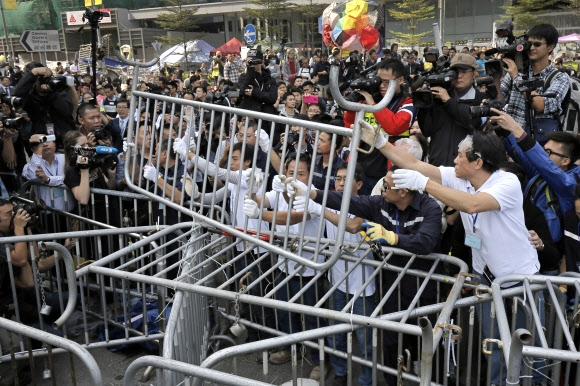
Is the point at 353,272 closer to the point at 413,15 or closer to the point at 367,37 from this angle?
the point at 367,37

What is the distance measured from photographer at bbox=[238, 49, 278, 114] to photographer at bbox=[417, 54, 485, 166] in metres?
4.10

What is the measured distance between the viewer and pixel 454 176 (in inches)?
145

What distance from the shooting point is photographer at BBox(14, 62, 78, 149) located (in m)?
6.29

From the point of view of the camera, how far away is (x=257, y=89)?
28.2 feet

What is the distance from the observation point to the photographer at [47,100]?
6.29 metres

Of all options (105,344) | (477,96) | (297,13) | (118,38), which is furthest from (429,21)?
(105,344)

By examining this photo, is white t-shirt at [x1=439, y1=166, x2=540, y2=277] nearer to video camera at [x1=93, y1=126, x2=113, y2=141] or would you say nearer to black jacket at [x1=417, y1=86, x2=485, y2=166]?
black jacket at [x1=417, y1=86, x2=485, y2=166]

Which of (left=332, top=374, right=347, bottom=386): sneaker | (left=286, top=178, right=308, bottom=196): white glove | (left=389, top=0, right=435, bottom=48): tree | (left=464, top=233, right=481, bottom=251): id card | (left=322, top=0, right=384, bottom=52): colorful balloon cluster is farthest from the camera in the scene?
(left=389, top=0, right=435, bottom=48): tree

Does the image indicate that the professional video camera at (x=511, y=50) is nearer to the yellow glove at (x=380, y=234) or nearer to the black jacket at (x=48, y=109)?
the yellow glove at (x=380, y=234)

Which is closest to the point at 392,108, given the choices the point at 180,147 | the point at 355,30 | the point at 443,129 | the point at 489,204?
the point at 443,129

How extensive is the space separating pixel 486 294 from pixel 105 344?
8.68 ft

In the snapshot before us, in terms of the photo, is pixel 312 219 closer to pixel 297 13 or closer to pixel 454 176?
pixel 454 176

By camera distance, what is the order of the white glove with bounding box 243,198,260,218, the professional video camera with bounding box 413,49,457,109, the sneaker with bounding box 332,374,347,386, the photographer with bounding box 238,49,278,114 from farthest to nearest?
the photographer with bounding box 238,49,278,114
the professional video camera with bounding box 413,49,457,109
the sneaker with bounding box 332,374,347,386
the white glove with bounding box 243,198,260,218

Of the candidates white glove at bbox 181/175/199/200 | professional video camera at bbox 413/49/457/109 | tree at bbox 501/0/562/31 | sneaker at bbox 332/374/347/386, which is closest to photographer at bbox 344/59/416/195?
professional video camera at bbox 413/49/457/109
